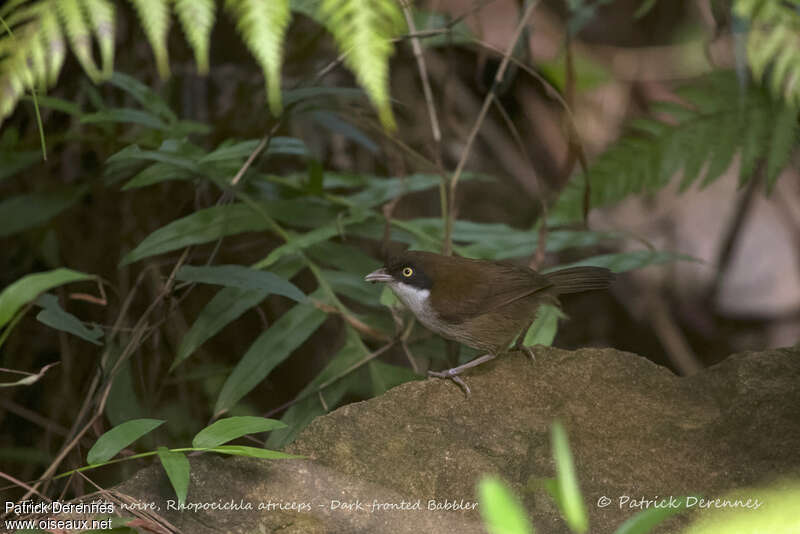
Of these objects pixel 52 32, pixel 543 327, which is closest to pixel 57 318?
pixel 52 32

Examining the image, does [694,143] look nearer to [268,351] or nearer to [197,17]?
[268,351]

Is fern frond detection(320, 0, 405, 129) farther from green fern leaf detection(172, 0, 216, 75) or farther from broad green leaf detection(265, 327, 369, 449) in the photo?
broad green leaf detection(265, 327, 369, 449)

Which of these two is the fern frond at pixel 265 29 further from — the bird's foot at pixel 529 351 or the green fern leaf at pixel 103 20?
the bird's foot at pixel 529 351

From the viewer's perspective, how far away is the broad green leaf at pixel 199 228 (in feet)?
11.1

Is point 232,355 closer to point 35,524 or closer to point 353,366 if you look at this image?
point 353,366

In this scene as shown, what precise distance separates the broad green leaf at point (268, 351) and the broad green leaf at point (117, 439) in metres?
0.60

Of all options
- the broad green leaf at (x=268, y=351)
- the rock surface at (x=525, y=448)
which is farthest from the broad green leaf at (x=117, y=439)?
the broad green leaf at (x=268, y=351)

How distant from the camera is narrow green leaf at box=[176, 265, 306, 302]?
3.12 meters

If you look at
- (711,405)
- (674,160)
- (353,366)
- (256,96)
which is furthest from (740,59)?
(256,96)

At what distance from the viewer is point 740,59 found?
3789 millimetres

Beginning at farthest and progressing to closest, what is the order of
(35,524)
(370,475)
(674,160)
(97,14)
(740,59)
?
1. (674,160)
2. (740,59)
3. (370,475)
4. (35,524)
5. (97,14)

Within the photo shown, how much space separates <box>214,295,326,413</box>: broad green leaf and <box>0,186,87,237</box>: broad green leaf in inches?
52.7

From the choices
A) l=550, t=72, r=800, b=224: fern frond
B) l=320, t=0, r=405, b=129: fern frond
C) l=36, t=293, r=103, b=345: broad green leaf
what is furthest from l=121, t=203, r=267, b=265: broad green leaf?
l=320, t=0, r=405, b=129: fern frond

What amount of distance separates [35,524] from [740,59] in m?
3.17
